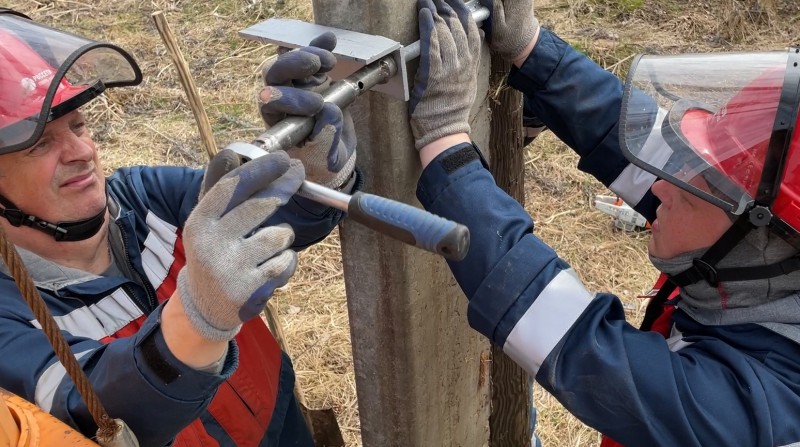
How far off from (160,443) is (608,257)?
387 centimetres

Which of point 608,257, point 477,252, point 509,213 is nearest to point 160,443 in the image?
point 477,252

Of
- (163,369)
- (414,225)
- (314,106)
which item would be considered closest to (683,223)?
(414,225)

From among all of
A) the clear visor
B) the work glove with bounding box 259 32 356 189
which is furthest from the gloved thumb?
the clear visor

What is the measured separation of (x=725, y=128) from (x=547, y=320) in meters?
0.63

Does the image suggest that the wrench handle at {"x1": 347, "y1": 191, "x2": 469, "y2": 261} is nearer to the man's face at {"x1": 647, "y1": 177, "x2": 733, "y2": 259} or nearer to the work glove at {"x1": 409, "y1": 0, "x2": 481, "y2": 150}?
the work glove at {"x1": 409, "y1": 0, "x2": 481, "y2": 150}

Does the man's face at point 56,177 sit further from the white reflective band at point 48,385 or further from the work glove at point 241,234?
the work glove at point 241,234

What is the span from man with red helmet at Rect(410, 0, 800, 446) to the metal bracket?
0.08 m

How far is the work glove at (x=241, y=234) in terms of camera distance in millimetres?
1274

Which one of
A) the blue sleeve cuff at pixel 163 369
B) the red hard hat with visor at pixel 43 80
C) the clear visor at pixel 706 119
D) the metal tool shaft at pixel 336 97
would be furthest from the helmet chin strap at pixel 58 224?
the clear visor at pixel 706 119

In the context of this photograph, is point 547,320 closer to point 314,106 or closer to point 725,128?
point 725,128

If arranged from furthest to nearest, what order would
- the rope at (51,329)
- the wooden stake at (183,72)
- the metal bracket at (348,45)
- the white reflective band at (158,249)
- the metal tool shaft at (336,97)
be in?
the wooden stake at (183,72), the white reflective band at (158,249), the metal bracket at (348,45), the metal tool shaft at (336,97), the rope at (51,329)

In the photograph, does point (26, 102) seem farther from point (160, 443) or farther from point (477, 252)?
point (477, 252)

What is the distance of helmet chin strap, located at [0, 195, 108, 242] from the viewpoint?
1.88m

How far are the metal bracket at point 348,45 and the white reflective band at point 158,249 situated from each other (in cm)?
70
